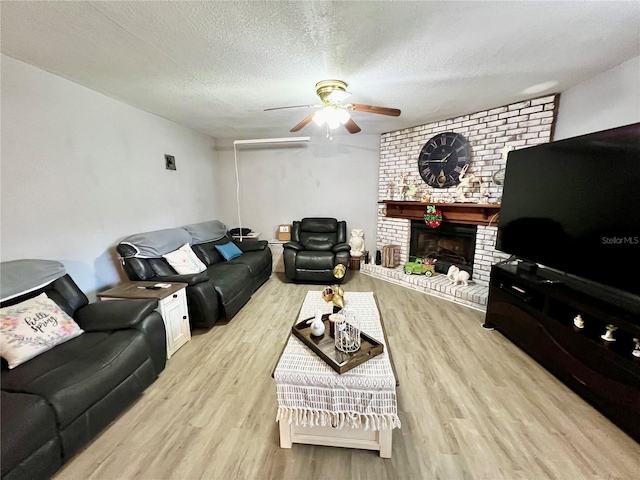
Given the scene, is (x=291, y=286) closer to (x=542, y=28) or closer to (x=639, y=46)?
(x=542, y=28)

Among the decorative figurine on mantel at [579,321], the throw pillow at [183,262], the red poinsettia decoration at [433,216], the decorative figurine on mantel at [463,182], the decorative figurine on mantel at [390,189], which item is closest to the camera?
the decorative figurine on mantel at [579,321]

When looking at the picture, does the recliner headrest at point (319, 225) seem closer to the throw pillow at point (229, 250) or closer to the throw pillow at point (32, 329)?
the throw pillow at point (229, 250)

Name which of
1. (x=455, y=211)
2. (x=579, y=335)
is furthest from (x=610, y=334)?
(x=455, y=211)

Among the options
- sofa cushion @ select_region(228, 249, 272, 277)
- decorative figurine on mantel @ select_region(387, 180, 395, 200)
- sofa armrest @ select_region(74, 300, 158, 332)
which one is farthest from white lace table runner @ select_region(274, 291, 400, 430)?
decorative figurine on mantel @ select_region(387, 180, 395, 200)

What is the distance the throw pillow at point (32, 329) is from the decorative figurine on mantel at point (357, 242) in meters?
3.66

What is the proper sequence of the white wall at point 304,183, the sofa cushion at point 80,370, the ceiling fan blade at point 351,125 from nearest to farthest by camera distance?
the sofa cushion at point 80,370
the ceiling fan blade at point 351,125
the white wall at point 304,183

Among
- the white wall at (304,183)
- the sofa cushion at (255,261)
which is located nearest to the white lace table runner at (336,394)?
the sofa cushion at (255,261)

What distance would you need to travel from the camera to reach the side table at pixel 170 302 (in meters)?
2.15

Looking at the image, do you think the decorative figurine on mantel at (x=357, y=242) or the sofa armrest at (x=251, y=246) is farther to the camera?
the decorative figurine on mantel at (x=357, y=242)

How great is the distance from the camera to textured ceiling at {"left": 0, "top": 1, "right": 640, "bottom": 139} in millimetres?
1356

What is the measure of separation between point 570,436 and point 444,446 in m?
0.77

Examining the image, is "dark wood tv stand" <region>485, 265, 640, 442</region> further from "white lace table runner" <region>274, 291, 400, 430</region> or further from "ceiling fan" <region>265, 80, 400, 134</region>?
"ceiling fan" <region>265, 80, 400, 134</region>

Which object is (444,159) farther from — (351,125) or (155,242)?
(155,242)

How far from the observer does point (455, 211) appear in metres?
3.51
